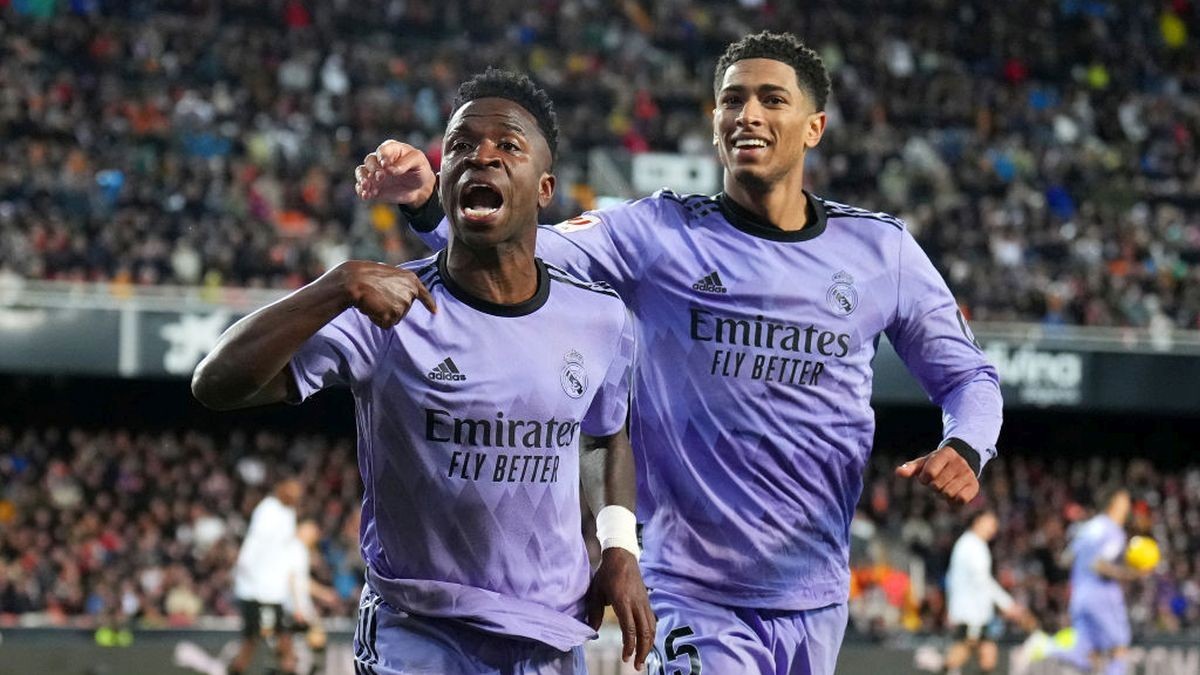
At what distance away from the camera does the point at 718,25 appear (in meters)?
26.0

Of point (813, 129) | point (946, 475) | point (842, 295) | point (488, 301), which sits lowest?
point (946, 475)

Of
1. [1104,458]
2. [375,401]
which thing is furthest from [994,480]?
[375,401]

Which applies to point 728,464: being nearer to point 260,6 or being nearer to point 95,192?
point 95,192

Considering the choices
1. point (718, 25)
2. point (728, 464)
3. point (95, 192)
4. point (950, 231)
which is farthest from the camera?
point (718, 25)

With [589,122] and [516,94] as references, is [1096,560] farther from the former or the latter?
[589,122]

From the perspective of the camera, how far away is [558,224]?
500cm

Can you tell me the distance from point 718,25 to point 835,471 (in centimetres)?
2158

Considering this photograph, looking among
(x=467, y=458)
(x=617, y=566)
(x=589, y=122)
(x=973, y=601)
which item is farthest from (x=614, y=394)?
(x=589, y=122)

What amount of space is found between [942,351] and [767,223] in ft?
2.13

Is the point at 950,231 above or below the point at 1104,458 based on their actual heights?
above

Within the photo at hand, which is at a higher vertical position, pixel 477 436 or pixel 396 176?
pixel 396 176

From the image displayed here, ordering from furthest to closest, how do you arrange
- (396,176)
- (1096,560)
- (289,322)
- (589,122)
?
(589,122) → (1096,560) → (396,176) → (289,322)

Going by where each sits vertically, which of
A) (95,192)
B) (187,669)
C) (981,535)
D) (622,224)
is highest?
(95,192)

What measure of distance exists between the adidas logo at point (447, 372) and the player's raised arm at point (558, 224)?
0.49 meters
